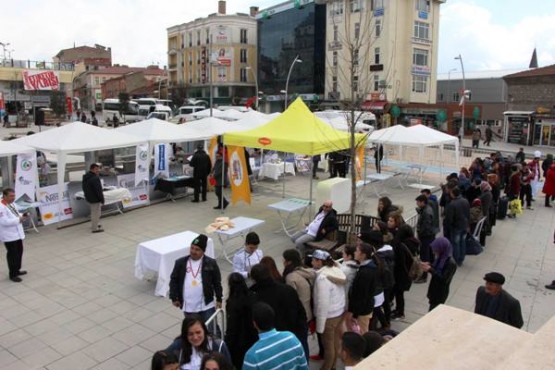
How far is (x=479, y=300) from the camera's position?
5191 millimetres

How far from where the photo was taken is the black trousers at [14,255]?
779 centimetres

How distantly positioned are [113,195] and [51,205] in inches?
59.9

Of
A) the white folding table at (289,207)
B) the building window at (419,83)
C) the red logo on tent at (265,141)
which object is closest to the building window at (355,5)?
the building window at (419,83)

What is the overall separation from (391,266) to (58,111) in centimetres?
4860

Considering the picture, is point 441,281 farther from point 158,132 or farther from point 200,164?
point 158,132

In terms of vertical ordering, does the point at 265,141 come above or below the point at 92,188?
above

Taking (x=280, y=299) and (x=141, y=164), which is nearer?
(x=280, y=299)

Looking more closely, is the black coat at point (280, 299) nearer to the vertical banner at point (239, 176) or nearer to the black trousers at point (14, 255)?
the black trousers at point (14, 255)

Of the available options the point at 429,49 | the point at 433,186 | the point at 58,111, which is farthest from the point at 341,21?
the point at 433,186

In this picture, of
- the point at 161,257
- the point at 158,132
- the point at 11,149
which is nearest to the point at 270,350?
the point at 161,257

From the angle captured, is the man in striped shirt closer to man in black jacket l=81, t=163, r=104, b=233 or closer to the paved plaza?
the paved plaza

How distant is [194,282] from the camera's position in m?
5.32

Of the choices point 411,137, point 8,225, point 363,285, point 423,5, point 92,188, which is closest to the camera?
point 363,285

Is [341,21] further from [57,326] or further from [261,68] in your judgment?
[57,326]
